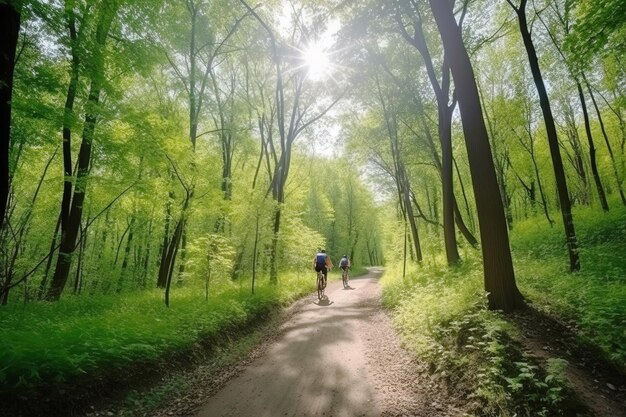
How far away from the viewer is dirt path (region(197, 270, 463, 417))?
4.91 metres

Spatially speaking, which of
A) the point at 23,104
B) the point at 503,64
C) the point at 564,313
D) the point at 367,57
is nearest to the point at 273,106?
the point at 367,57

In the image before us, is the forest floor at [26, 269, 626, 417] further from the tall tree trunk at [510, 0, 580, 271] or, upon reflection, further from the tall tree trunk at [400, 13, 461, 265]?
the tall tree trunk at [400, 13, 461, 265]

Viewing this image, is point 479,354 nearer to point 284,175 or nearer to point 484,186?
point 484,186

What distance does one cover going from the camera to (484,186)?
6.99m

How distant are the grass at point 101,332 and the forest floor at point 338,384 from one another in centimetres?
64

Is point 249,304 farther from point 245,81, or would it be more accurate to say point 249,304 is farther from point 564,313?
point 245,81

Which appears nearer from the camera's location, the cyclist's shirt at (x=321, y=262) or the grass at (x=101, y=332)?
the grass at (x=101, y=332)

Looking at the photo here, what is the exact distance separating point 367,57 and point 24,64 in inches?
555

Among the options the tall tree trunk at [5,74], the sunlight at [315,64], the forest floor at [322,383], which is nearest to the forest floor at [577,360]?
the forest floor at [322,383]

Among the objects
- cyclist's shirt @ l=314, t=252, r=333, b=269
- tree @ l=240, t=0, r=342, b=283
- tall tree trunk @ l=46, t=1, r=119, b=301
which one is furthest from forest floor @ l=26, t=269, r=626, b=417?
tree @ l=240, t=0, r=342, b=283

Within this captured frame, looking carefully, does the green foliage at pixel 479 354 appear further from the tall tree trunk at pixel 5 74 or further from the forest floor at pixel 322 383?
the tall tree trunk at pixel 5 74

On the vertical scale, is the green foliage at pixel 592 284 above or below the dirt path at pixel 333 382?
above

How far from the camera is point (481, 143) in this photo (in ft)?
23.2

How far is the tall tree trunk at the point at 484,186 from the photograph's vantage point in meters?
6.62
